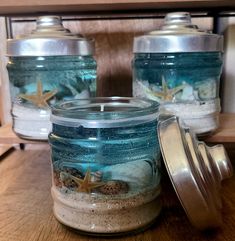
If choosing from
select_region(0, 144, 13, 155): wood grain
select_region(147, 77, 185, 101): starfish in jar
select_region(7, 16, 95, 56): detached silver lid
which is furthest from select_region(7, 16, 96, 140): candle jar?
select_region(0, 144, 13, 155): wood grain

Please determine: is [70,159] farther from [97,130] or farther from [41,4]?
[41,4]

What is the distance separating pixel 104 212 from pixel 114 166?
51mm

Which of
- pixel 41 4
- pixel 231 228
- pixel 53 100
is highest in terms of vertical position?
pixel 41 4

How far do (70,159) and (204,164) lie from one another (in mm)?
146

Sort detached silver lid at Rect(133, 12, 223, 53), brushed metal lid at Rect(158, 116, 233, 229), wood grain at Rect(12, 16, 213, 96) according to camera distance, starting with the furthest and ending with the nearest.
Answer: wood grain at Rect(12, 16, 213, 96) → detached silver lid at Rect(133, 12, 223, 53) → brushed metal lid at Rect(158, 116, 233, 229)

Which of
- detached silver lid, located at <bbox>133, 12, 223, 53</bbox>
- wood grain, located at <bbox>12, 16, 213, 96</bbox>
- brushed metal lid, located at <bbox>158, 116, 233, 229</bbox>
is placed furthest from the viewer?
wood grain, located at <bbox>12, 16, 213, 96</bbox>

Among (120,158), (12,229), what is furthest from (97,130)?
(12,229)

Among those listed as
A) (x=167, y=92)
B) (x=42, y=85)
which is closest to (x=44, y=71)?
(x=42, y=85)

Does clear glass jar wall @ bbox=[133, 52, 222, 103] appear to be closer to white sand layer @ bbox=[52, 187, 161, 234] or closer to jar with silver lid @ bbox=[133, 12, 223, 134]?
jar with silver lid @ bbox=[133, 12, 223, 134]

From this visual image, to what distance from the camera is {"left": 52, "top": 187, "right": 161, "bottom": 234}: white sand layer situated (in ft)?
1.34

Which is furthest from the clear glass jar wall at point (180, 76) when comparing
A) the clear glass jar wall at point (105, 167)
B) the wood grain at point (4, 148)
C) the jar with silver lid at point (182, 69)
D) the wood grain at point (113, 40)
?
the wood grain at point (4, 148)

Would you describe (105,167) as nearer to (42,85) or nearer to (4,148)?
(42,85)

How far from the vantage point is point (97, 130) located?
0.41 meters

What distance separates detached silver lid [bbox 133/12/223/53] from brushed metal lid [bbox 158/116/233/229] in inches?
4.9
